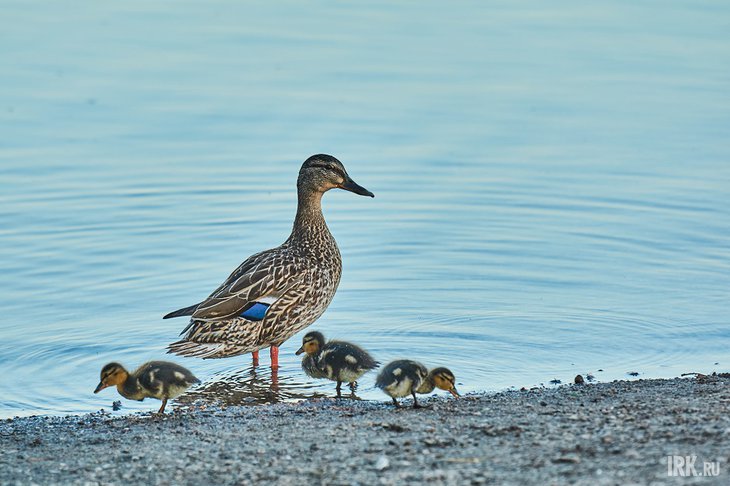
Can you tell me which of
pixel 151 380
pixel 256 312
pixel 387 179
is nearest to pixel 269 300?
pixel 256 312

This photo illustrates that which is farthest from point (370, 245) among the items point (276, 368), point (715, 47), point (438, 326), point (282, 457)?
point (715, 47)

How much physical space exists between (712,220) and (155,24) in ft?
33.5

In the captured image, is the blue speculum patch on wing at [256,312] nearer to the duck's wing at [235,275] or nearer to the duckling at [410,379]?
the duck's wing at [235,275]

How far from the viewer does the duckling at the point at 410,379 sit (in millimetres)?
7465

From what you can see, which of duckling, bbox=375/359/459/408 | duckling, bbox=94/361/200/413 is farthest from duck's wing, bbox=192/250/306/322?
duckling, bbox=375/359/459/408

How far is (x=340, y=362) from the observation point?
8281mm

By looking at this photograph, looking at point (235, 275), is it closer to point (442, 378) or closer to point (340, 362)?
point (340, 362)

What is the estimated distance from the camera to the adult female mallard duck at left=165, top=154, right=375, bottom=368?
9031mm

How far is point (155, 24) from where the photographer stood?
19.7m

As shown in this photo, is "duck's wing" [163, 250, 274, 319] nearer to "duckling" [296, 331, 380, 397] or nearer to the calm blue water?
the calm blue water

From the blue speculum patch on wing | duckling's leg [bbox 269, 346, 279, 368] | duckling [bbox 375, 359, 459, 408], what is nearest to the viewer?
duckling [bbox 375, 359, 459, 408]

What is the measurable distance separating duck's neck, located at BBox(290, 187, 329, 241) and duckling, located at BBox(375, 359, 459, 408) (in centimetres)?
247

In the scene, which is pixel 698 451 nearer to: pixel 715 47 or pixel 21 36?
pixel 715 47

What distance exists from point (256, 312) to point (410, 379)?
A: 201cm
